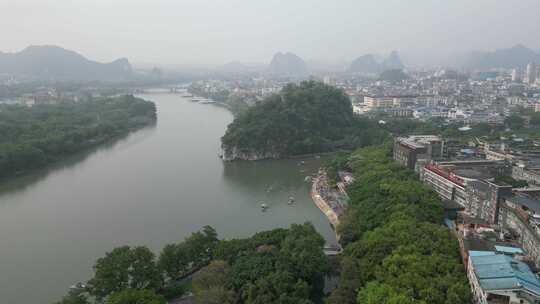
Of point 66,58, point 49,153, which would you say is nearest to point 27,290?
point 49,153

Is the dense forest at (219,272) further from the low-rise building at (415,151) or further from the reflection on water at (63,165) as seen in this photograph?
the reflection on water at (63,165)

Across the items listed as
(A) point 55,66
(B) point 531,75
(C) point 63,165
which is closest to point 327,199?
(C) point 63,165

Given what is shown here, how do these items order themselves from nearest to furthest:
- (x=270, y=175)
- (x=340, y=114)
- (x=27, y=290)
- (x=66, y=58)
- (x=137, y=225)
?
(x=27, y=290), (x=137, y=225), (x=270, y=175), (x=340, y=114), (x=66, y=58)

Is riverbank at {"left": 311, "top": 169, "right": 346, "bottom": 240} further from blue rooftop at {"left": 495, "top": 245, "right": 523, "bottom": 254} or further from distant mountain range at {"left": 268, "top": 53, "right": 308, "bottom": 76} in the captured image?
distant mountain range at {"left": 268, "top": 53, "right": 308, "bottom": 76}

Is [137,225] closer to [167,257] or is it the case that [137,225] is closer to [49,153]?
[167,257]

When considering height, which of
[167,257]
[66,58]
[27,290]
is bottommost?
[27,290]

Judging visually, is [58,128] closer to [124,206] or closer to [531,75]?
[124,206]

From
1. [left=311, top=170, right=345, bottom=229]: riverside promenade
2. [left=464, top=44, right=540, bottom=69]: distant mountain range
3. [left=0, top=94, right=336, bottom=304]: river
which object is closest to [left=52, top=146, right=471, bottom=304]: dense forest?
[left=0, top=94, right=336, bottom=304]: river

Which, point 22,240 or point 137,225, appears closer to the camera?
point 22,240
